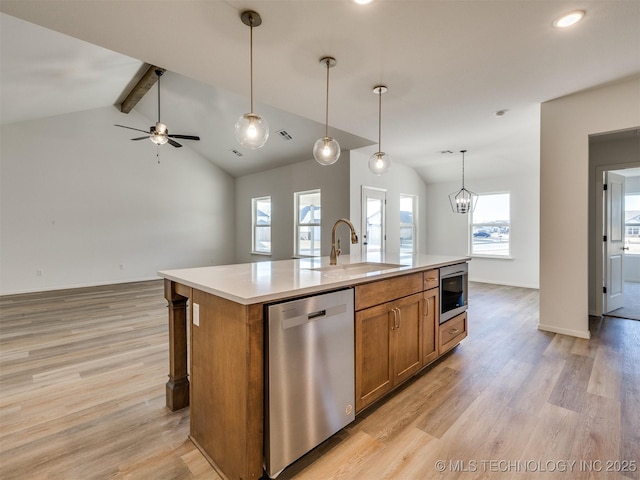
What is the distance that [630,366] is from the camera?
264 centimetres

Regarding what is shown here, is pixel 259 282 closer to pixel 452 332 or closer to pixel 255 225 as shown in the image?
pixel 452 332

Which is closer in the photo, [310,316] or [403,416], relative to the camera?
[310,316]

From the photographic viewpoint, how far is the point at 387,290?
2041mm

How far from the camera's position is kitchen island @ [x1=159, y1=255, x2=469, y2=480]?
1352mm

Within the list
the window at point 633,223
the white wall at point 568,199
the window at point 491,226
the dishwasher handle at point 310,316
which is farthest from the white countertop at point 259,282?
the window at point 633,223

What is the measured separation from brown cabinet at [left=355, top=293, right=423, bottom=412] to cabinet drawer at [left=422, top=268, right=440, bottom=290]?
0.14 meters

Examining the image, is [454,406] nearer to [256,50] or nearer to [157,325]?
[256,50]

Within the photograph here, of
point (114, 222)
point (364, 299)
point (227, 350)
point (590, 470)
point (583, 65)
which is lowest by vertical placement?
point (590, 470)

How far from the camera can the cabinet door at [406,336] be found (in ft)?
6.96

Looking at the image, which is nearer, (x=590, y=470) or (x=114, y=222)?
(x=590, y=470)

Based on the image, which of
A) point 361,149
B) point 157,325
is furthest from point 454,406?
point 361,149

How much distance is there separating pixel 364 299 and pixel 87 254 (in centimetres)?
681

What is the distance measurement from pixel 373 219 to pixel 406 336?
4.20 metres

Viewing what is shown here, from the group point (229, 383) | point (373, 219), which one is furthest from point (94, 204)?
point (229, 383)
